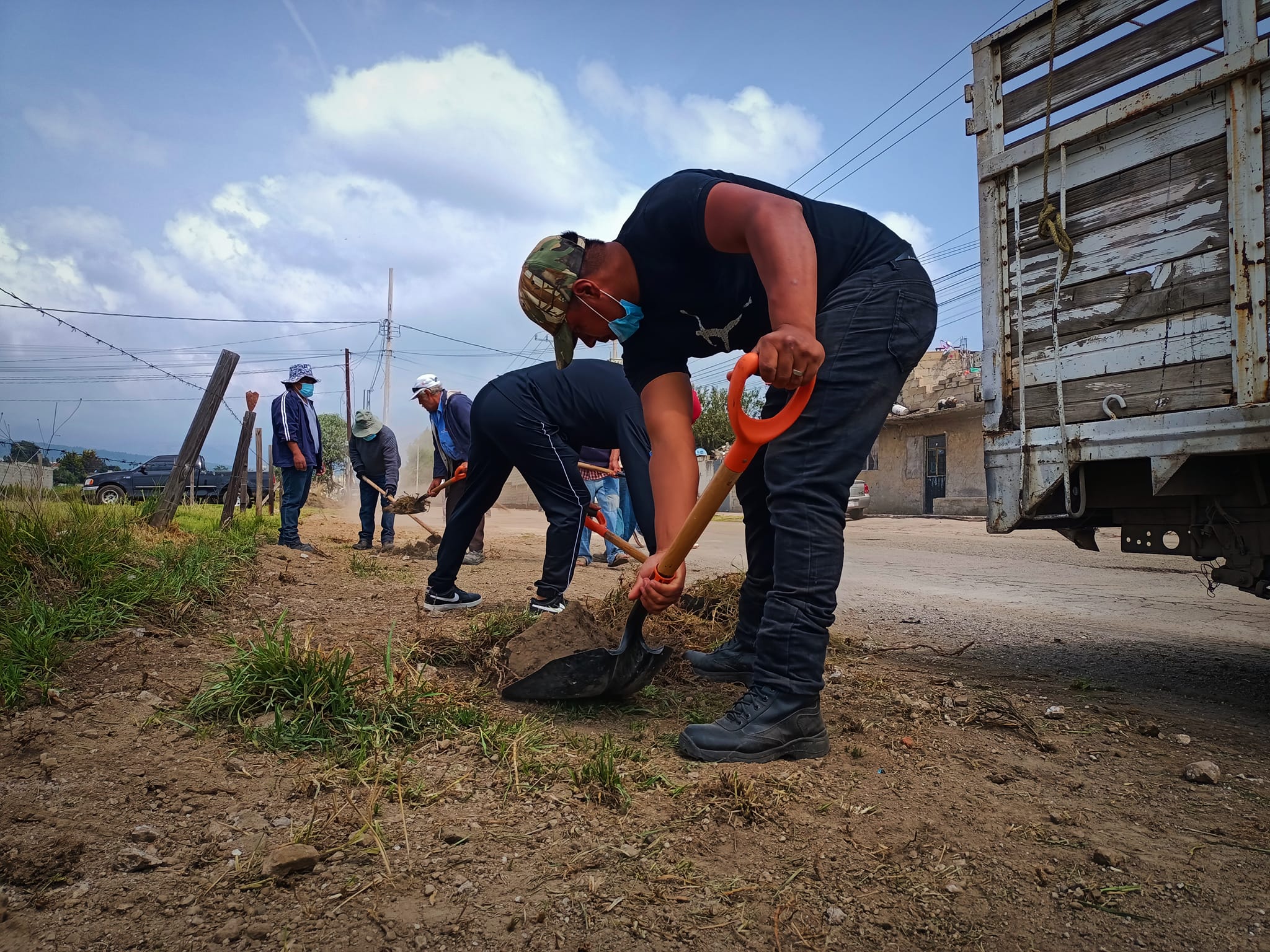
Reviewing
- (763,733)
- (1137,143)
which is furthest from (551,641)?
(1137,143)

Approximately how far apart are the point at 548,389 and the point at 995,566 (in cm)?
579

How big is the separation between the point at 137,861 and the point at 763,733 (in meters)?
1.41

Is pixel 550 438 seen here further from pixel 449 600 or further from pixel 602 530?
pixel 449 600

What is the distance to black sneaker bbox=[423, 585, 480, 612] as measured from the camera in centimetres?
439

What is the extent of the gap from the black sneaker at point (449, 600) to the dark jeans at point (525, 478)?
42mm

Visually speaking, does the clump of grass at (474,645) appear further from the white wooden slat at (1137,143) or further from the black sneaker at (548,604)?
the white wooden slat at (1137,143)

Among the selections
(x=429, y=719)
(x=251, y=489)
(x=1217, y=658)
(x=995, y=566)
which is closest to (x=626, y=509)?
(x=995, y=566)

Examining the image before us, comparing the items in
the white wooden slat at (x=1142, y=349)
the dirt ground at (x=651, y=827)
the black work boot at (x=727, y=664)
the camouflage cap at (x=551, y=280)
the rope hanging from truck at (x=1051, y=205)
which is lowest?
the dirt ground at (x=651, y=827)

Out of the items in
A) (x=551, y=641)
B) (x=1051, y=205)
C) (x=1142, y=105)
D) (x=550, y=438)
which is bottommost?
(x=551, y=641)

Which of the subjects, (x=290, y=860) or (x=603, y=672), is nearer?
(x=290, y=860)

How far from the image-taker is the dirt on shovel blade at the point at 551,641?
8.84 ft

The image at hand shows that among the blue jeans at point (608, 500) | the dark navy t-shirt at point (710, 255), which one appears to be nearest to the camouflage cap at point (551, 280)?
the dark navy t-shirt at point (710, 255)

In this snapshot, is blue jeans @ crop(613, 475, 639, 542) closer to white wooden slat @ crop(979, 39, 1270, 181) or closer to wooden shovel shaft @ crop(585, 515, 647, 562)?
wooden shovel shaft @ crop(585, 515, 647, 562)

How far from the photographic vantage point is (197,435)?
7.00m
